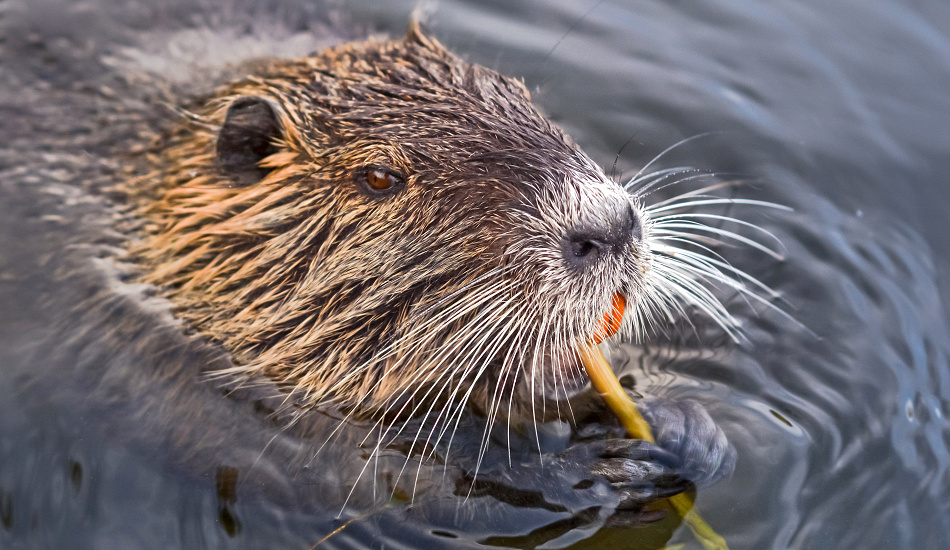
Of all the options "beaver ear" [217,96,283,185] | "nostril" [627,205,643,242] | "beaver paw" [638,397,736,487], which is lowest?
"beaver paw" [638,397,736,487]

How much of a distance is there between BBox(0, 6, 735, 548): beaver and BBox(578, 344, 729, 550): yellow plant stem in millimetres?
58

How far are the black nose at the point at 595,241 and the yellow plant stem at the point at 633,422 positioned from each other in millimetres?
489

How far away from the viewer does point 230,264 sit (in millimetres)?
2877

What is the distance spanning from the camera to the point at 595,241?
2408 millimetres

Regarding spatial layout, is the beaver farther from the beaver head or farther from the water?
the water

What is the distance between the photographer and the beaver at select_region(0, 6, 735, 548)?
8.21 ft

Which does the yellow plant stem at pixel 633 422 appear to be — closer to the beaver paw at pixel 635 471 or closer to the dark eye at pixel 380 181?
the beaver paw at pixel 635 471

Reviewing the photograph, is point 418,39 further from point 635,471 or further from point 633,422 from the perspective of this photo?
point 635,471

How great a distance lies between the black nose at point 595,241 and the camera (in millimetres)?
2398

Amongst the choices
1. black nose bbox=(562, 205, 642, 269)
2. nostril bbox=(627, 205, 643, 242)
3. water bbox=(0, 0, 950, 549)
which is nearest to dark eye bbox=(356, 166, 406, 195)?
black nose bbox=(562, 205, 642, 269)

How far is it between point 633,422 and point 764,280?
127 cm

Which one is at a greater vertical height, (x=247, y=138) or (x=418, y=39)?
(x=418, y=39)

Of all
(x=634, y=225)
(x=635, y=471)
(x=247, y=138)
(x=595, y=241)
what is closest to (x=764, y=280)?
(x=635, y=471)

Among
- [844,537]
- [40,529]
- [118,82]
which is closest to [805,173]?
[844,537]
